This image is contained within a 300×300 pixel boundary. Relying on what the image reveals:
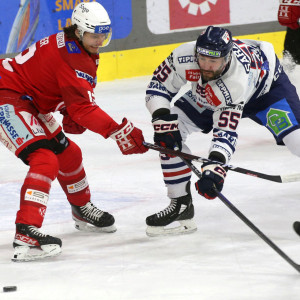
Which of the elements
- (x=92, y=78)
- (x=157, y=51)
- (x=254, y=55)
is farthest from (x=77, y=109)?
(x=157, y=51)

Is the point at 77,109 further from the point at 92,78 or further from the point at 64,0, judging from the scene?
the point at 64,0

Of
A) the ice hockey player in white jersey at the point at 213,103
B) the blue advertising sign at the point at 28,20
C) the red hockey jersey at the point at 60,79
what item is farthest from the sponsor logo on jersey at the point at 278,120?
the blue advertising sign at the point at 28,20

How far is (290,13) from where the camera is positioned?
5961 mm

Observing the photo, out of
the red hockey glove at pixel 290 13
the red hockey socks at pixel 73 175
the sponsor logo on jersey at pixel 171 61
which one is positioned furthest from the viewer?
the red hockey glove at pixel 290 13

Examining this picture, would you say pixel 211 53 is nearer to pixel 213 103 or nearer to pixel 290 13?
pixel 213 103

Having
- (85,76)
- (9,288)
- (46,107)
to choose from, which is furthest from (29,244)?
(85,76)

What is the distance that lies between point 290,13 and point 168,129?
247cm

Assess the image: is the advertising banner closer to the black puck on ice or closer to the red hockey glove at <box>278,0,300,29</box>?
the red hockey glove at <box>278,0,300,29</box>

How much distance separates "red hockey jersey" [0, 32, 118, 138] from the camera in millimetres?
3693

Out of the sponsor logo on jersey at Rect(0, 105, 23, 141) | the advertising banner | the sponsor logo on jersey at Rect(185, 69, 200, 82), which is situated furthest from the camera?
the advertising banner

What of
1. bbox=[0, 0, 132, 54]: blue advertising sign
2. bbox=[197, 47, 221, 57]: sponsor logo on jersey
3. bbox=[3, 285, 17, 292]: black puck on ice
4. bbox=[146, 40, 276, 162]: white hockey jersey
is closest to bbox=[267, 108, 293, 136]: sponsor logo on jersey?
bbox=[146, 40, 276, 162]: white hockey jersey

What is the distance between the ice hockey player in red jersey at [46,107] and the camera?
3.64 m

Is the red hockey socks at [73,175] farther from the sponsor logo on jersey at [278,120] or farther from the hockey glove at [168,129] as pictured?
the sponsor logo on jersey at [278,120]

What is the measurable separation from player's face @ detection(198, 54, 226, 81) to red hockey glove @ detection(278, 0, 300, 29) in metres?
2.43
